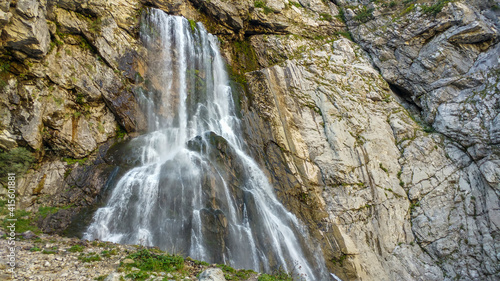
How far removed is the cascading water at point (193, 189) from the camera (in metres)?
11.6

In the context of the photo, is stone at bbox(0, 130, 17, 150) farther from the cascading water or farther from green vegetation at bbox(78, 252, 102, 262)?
green vegetation at bbox(78, 252, 102, 262)

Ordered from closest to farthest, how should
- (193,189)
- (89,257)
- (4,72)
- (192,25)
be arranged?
(89,257) < (4,72) < (193,189) < (192,25)

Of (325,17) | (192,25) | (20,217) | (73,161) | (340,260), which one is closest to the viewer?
(20,217)

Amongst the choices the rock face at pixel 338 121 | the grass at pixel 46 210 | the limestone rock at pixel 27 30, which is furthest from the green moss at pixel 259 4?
the grass at pixel 46 210

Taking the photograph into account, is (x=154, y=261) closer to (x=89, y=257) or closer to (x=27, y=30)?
(x=89, y=257)

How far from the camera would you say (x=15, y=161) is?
12211mm

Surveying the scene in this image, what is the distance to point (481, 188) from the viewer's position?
1509 centimetres

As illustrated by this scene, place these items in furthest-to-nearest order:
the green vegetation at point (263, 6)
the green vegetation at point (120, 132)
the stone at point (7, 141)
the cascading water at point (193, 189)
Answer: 1. the green vegetation at point (263, 6)
2. the green vegetation at point (120, 132)
3. the stone at point (7, 141)
4. the cascading water at point (193, 189)

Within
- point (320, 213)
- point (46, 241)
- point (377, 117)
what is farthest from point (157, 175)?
point (377, 117)

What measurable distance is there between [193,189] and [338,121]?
11.0 metres

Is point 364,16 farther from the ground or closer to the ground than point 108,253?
farther from the ground

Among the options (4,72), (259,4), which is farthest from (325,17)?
(4,72)

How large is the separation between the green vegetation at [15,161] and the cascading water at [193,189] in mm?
4166

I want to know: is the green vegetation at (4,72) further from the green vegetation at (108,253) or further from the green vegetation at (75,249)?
the green vegetation at (108,253)
